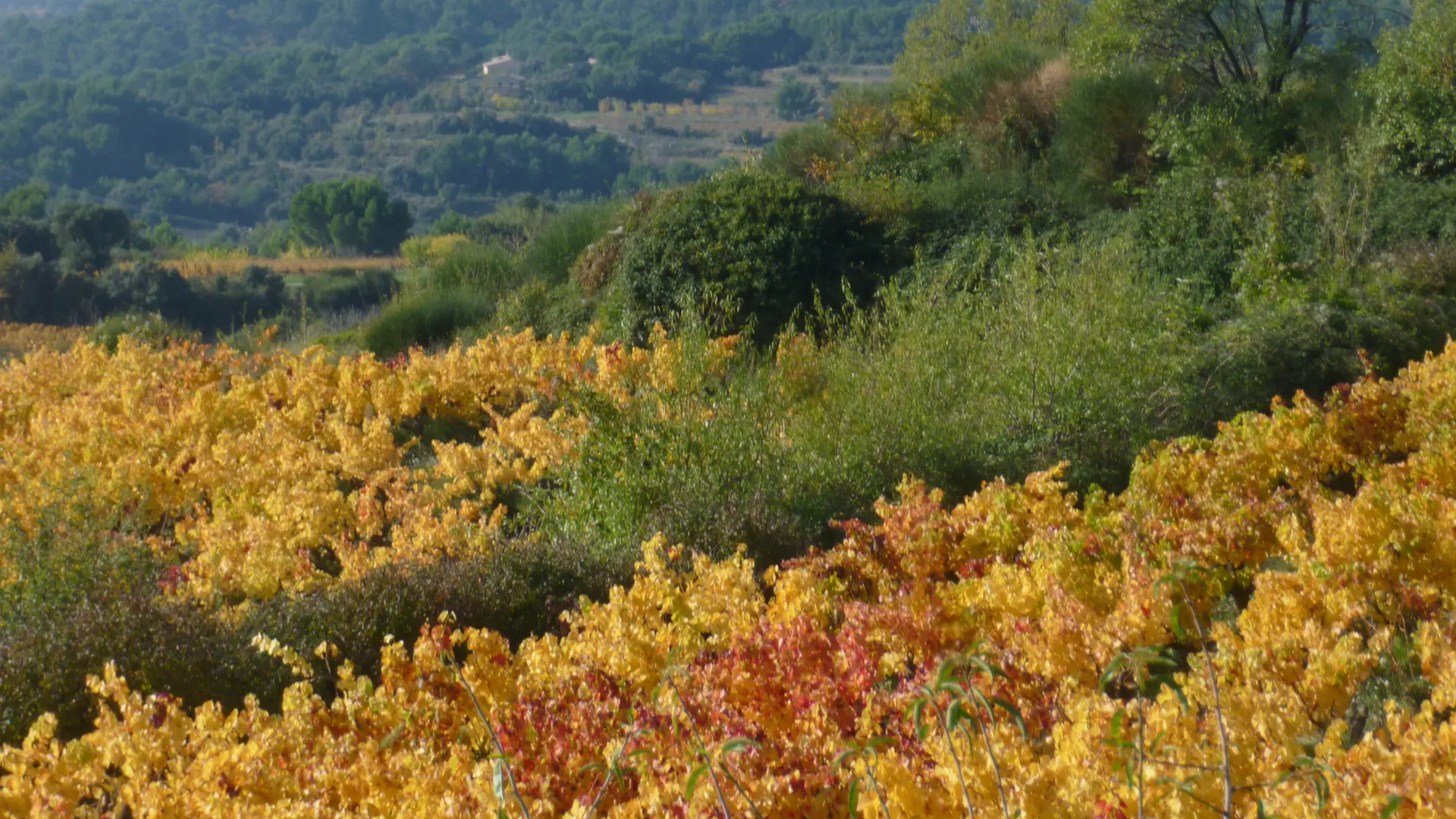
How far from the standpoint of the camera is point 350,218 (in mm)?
48344

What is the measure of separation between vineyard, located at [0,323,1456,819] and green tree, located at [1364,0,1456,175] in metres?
5.77

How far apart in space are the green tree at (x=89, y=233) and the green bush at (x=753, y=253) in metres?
21.8

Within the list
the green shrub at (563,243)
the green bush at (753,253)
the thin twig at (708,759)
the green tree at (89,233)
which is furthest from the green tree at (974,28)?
the green tree at (89,233)

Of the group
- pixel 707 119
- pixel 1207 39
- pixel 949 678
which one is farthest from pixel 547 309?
pixel 707 119

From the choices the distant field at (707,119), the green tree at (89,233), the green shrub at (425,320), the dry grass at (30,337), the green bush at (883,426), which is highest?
the green bush at (883,426)

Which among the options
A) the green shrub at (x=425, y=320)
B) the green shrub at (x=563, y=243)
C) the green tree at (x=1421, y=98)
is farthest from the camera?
the green shrub at (x=563, y=243)

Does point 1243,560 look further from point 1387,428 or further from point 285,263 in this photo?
point 285,263

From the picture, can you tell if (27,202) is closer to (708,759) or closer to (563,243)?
(563,243)

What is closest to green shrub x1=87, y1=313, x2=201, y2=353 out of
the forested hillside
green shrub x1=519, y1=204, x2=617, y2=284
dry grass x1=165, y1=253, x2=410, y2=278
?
the forested hillside

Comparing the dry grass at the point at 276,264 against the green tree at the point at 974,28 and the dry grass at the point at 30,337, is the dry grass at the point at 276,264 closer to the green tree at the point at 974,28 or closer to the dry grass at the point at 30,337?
the dry grass at the point at 30,337

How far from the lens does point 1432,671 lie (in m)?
2.79

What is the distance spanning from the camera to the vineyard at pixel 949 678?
7.89 feet

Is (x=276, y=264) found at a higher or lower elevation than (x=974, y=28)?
lower

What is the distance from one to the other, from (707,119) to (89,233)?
2025 inches
